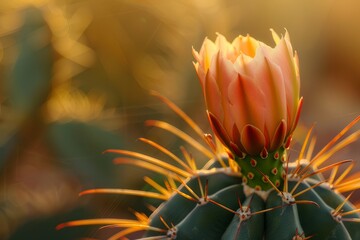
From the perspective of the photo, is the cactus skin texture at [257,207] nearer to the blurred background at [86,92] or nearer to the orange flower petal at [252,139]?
the orange flower petal at [252,139]

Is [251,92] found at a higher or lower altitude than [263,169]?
higher

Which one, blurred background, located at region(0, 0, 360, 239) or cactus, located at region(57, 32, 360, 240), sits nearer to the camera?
cactus, located at region(57, 32, 360, 240)

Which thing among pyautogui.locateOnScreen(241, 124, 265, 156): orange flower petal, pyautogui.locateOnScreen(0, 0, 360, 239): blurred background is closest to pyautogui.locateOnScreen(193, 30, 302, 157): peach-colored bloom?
pyautogui.locateOnScreen(241, 124, 265, 156): orange flower petal

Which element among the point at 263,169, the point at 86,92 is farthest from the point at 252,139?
the point at 86,92

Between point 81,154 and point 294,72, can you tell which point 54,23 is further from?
point 294,72

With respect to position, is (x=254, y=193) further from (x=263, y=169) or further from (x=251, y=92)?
(x=251, y=92)

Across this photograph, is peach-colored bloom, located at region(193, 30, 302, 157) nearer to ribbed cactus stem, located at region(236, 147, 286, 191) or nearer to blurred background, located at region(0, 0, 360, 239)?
ribbed cactus stem, located at region(236, 147, 286, 191)

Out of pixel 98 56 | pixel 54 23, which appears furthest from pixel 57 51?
pixel 98 56
